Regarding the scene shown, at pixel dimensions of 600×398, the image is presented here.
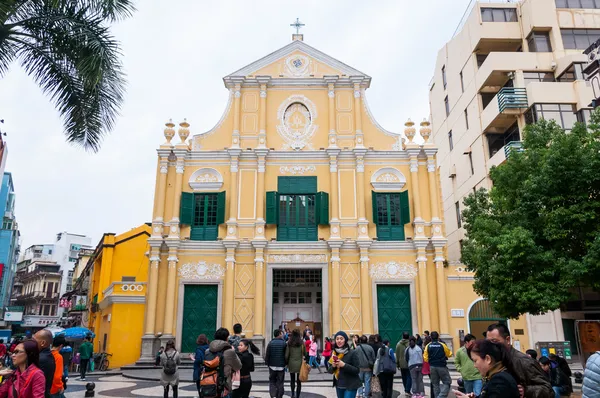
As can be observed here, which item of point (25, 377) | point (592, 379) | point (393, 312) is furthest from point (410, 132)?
point (25, 377)

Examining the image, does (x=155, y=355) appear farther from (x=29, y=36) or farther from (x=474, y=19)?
(x=474, y=19)

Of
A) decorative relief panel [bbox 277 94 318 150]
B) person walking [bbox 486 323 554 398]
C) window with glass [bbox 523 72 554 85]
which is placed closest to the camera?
person walking [bbox 486 323 554 398]

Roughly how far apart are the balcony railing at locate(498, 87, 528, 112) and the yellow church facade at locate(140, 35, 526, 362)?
15.7 feet

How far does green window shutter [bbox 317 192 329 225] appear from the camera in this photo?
2105cm

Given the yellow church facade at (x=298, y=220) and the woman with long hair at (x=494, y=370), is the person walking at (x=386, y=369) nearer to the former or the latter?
the woman with long hair at (x=494, y=370)

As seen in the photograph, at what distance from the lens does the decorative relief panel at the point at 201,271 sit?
20656mm

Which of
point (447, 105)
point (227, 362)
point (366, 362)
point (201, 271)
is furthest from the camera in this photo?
point (447, 105)

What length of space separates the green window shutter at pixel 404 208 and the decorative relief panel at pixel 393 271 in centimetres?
193

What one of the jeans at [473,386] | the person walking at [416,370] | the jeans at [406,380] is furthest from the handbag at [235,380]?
the jeans at [406,380]

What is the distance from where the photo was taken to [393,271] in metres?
20.8

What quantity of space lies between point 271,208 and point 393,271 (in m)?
5.90

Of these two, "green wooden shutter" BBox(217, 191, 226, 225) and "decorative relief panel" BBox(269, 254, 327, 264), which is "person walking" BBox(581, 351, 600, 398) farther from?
"green wooden shutter" BBox(217, 191, 226, 225)

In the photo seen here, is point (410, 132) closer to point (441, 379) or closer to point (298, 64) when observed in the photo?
point (298, 64)

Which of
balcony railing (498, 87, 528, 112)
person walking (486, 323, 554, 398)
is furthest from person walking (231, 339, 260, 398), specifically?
balcony railing (498, 87, 528, 112)
